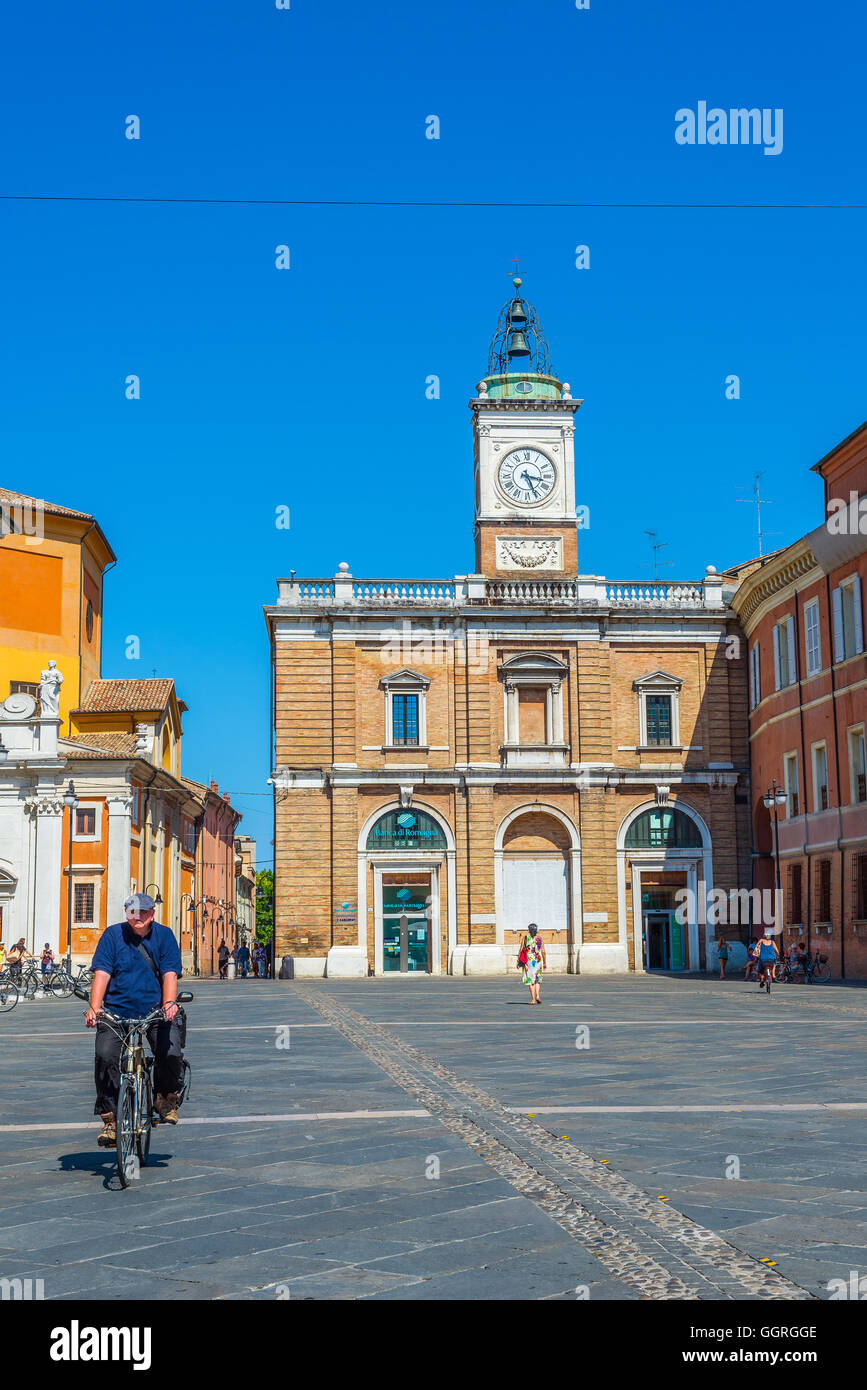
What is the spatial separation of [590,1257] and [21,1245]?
101 inches

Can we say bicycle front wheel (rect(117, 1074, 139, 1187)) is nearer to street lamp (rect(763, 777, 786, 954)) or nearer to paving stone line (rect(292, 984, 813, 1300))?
paving stone line (rect(292, 984, 813, 1300))

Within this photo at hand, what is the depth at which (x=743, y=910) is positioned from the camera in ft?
150

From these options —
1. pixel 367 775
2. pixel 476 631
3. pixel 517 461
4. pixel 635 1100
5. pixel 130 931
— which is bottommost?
pixel 635 1100

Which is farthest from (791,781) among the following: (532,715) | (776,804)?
(532,715)

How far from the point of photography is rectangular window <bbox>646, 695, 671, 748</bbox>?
155 ft

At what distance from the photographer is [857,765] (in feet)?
117

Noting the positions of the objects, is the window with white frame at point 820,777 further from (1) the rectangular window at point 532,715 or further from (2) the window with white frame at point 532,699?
(1) the rectangular window at point 532,715

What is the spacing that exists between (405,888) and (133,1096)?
3685 centimetres

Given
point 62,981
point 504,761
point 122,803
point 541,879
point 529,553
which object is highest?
point 529,553

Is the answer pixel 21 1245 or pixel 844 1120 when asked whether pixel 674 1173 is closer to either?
pixel 844 1120

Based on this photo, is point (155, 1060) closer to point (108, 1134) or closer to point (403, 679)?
point (108, 1134)

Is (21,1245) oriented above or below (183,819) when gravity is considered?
below
